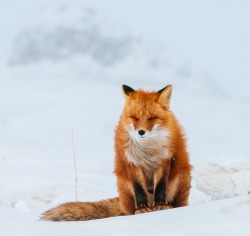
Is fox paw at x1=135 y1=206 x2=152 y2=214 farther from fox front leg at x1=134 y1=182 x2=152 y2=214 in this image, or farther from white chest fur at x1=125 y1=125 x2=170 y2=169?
white chest fur at x1=125 y1=125 x2=170 y2=169

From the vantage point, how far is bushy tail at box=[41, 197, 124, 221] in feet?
19.5

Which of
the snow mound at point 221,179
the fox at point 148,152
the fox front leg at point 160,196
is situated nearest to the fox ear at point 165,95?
the fox at point 148,152

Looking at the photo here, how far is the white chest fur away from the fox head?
0.03m

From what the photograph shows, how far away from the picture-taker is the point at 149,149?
5.84 meters

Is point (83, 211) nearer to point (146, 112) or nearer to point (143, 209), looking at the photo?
point (143, 209)

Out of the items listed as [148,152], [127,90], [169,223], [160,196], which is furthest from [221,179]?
[169,223]

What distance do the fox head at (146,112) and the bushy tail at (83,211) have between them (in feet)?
3.53

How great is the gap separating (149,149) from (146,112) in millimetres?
388

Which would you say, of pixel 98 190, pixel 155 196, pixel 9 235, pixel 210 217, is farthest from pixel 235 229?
pixel 98 190

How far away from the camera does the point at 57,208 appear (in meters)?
6.05

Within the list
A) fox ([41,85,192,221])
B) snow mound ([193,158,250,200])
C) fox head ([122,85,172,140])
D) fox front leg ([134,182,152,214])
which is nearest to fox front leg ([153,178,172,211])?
fox ([41,85,192,221])

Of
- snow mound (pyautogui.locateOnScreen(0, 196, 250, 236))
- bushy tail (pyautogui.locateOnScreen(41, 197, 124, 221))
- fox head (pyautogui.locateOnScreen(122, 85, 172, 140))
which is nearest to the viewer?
snow mound (pyautogui.locateOnScreen(0, 196, 250, 236))

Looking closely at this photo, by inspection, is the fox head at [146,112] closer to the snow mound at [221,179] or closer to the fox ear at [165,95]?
the fox ear at [165,95]

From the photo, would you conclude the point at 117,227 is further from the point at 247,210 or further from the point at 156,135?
the point at 156,135
